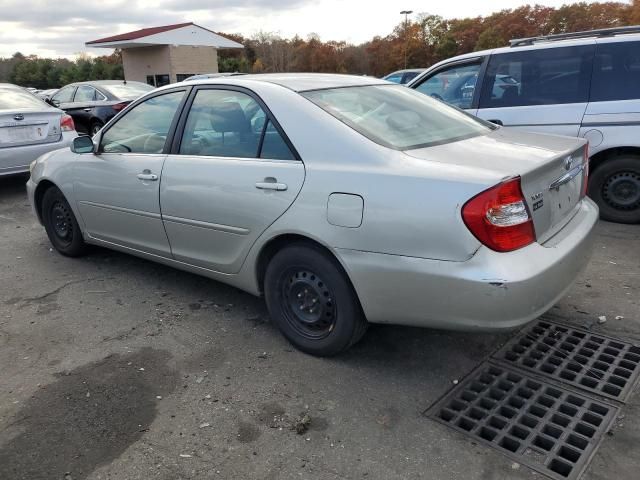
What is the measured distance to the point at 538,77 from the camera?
564 cm

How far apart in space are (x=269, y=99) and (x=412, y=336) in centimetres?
172

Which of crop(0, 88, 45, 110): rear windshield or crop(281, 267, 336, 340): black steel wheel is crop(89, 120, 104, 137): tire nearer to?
crop(0, 88, 45, 110): rear windshield

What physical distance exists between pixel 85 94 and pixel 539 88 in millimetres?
10293

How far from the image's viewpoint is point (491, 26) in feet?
129

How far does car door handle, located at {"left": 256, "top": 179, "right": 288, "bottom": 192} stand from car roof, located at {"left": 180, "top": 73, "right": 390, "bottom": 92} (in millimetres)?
622

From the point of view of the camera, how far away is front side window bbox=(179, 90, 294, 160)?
3285mm

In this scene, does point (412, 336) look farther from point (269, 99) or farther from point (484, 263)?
point (269, 99)

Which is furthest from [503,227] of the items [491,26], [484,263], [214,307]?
[491,26]

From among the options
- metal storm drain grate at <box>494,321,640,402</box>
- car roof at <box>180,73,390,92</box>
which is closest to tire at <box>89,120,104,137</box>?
car roof at <box>180,73,390,92</box>

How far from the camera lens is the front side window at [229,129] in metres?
3.29

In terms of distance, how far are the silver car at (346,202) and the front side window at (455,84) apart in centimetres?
249

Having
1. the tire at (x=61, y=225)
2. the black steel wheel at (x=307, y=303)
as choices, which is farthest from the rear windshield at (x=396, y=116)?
the tire at (x=61, y=225)

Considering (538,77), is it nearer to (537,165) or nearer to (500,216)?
(537,165)

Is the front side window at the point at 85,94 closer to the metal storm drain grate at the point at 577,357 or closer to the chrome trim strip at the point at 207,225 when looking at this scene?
the chrome trim strip at the point at 207,225
